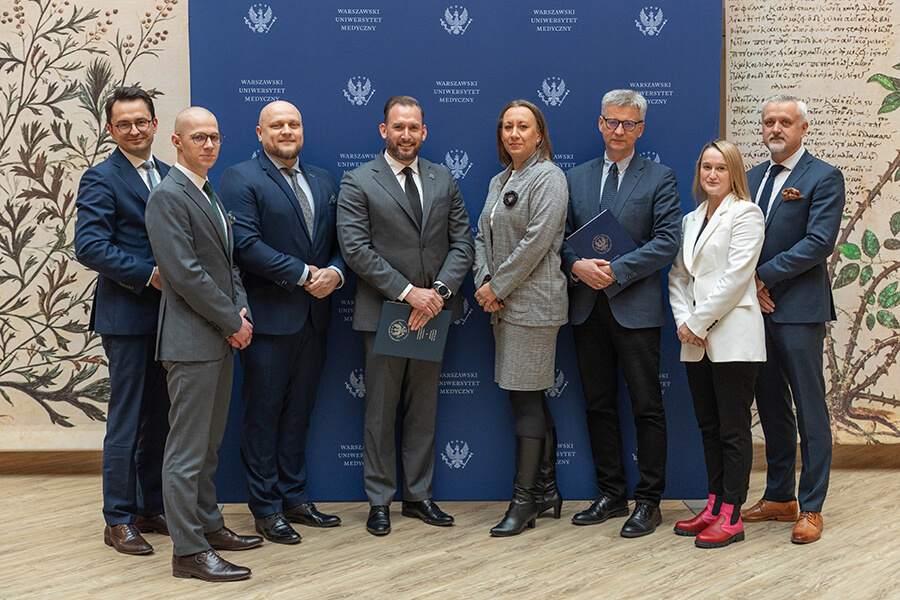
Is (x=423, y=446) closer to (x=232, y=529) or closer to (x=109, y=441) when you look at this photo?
(x=232, y=529)

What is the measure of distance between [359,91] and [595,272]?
1501 mm

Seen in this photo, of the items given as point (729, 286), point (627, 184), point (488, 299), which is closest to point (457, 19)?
point (627, 184)

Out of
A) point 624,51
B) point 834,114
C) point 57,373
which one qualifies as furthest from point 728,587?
point 57,373

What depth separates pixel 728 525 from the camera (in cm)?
329

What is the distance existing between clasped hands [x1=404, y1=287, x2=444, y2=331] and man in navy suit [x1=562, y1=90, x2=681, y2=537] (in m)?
0.65

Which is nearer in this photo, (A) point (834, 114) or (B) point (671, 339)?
(B) point (671, 339)

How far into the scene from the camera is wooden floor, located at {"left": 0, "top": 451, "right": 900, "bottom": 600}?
9.30 feet

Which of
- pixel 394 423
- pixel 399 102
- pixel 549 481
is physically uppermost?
pixel 399 102

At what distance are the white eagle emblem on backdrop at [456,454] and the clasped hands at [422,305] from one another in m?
0.80

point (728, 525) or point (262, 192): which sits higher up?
point (262, 192)

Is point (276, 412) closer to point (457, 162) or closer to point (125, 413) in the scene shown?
point (125, 413)

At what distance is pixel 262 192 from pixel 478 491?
6.15ft

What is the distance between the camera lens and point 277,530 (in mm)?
3379

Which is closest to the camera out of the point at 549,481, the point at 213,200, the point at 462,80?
the point at 213,200
